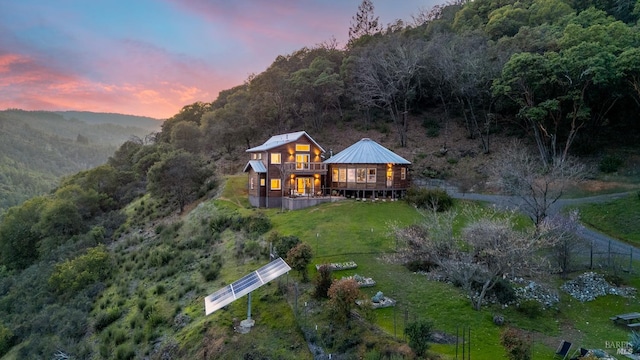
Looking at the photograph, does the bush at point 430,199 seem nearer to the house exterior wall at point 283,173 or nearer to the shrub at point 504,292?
the house exterior wall at point 283,173

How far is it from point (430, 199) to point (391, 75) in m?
23.6

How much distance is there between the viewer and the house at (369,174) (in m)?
30.6

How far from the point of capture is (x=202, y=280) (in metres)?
19.5

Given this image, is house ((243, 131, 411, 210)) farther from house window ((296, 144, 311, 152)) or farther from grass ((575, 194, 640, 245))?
grass ((575, 194, 640, 245))

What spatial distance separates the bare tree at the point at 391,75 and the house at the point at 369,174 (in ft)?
42.8

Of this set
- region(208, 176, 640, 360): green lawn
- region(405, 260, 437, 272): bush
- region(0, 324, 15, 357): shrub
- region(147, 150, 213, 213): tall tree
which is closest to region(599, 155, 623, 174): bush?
region(208, 176, 640, 360): green lawn

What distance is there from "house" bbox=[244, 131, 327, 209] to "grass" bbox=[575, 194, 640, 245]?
19911 mm

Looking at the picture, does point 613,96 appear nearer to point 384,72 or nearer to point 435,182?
point 435,182

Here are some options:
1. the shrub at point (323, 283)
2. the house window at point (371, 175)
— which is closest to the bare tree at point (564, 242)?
the shrub at point (323, 283)

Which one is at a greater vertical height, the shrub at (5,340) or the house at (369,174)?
the house at (369,174)

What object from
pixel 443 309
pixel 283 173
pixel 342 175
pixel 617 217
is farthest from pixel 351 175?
pixel 617 217

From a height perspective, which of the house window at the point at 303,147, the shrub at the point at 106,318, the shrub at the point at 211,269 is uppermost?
the house window at the point at 303,147

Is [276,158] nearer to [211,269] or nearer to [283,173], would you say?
[283,173]

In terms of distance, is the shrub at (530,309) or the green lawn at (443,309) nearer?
the green lawn at (443,309)
